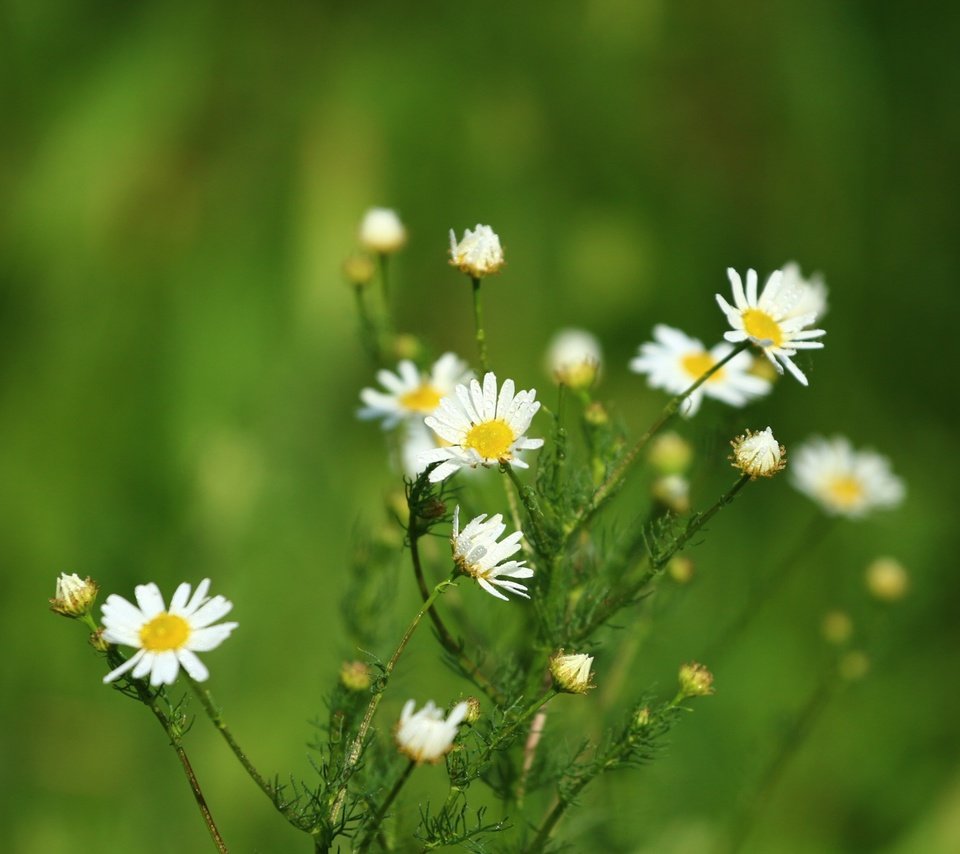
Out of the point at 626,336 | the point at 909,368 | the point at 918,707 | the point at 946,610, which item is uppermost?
the point at 626,336

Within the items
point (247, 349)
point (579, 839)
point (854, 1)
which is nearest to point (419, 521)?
point (579, 839)

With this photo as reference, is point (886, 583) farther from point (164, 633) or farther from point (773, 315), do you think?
point (164, 633)

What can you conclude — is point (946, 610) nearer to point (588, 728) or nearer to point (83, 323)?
point (588, 728)

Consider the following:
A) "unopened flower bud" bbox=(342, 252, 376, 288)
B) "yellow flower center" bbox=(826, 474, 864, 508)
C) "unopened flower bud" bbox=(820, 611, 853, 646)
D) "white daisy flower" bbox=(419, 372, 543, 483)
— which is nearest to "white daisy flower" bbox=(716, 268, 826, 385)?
"white daisy flower" bbox=(419, 372, 543, 483)

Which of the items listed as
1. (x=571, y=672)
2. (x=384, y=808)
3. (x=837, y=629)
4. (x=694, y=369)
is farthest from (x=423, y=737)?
(x=837, y=629)

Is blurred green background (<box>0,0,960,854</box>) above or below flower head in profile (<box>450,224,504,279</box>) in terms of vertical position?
above

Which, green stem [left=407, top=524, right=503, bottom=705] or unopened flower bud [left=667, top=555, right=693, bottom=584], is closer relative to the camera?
green stem [left=407, top=524, right=503, bottom=705]

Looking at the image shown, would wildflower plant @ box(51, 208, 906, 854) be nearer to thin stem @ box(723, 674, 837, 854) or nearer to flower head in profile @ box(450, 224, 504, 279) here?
flower head in profile @ box(450, 224, 504, 279)
